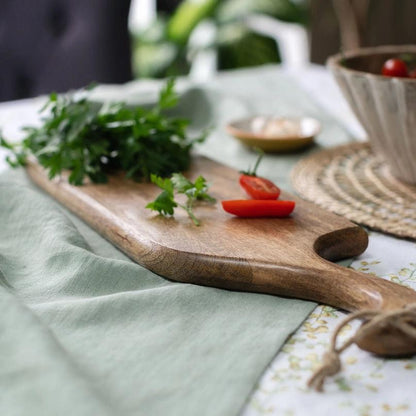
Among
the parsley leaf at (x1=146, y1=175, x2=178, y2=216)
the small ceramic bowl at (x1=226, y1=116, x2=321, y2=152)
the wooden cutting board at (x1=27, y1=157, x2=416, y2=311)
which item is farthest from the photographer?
the small ceramic bowl at (x1=226, y1=116, x2=321, y2=152)

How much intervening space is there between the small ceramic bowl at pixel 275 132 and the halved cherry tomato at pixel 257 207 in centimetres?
44

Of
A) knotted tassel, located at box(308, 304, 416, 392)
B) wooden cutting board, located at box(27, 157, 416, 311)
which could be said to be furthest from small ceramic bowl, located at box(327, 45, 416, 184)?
knotted tassel, located at box(308, 304, 416, 392)

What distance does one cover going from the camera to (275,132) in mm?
1465

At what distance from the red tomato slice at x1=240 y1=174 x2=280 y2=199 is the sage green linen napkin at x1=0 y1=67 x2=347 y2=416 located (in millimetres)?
238

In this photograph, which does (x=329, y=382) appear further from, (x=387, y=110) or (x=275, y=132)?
(x=275, y=132)

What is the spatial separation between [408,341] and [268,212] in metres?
0.36

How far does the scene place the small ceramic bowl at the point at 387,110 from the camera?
99cm

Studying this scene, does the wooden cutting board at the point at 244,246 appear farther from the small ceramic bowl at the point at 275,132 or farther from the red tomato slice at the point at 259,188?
the small ceramic bowl at the point at 275,132

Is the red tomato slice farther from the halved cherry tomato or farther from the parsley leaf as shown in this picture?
the parsley leaf

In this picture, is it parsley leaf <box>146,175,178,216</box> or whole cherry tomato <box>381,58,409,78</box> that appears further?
whole cherry tomato <box>381,58,409,78</box>

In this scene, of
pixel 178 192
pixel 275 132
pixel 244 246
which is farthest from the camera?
pixel 275 132

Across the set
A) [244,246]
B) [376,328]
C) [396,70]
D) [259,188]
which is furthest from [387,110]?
[376,328]

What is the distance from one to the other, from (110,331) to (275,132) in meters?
0.87

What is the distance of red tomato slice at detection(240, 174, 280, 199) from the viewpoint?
1.00 meters
